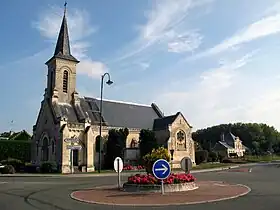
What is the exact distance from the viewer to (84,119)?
4681 cm

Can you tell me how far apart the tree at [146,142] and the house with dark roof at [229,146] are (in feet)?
191

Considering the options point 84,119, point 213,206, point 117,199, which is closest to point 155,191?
point 117,199

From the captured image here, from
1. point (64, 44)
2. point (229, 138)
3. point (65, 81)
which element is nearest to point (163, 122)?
point (65, 81)

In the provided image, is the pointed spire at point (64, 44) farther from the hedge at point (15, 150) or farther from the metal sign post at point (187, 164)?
the metal sign post at point (187, 164)

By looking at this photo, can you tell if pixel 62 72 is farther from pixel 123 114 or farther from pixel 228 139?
pixel 228 139

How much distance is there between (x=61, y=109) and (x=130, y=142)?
12138 mm

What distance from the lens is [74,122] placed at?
4612cm

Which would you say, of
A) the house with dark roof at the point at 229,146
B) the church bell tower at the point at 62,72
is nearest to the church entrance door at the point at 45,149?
the church bell tower at the point at 62,72

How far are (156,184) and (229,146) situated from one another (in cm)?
9944

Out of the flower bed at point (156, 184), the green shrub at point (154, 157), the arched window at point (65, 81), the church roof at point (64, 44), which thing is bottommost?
the flower bed at point (156, 184)

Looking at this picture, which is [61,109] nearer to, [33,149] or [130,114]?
[33,149]

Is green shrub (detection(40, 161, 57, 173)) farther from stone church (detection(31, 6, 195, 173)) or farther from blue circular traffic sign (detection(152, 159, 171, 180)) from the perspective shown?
blue circular traffic sign (detection(152, 159, 171, 180))

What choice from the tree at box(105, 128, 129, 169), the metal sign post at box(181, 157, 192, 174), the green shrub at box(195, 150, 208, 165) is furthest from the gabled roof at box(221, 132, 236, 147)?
the metal sign post at box(181, 157, 192, 174)

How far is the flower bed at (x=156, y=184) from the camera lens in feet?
52.9
